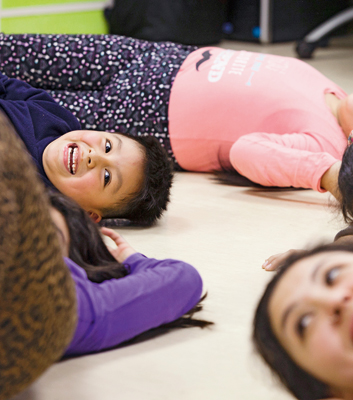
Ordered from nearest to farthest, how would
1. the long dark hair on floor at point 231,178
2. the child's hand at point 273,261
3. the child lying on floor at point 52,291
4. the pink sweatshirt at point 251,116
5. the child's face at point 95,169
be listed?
1. the child lying on floor at point 52,291
2. the child's hand at point 273,261
3. the child's face at point 95,169
4. the pink sweatshirt at point 251,116
5. the long dark hair on floor at point 231,178

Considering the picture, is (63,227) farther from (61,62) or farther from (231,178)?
(61,62)

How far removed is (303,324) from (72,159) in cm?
74

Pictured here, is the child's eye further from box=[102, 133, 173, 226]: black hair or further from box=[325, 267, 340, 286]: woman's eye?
box=[325, 267, 340, 286]: woman's eye

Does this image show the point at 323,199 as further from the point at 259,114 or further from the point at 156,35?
the point at 156,35

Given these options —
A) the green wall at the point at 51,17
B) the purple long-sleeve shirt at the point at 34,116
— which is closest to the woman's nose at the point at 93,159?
the purple long-sleeve shirt at the point at 34,116

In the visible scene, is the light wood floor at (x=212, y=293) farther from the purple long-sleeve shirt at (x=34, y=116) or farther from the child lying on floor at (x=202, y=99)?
the purple long-sleeve shirt at (x=34, y=116)

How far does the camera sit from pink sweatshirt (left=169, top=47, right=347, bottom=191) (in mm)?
1421

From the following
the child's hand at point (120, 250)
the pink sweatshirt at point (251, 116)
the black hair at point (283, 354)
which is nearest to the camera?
the black hair at point (283, 354)

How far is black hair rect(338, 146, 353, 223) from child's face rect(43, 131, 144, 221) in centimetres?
44

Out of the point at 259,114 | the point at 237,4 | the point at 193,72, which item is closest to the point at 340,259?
the point at 259,114

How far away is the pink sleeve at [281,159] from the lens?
1325 millimetres

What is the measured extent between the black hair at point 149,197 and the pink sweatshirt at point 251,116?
0.23 meters

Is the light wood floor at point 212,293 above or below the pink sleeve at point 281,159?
below

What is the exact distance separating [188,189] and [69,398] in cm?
91
